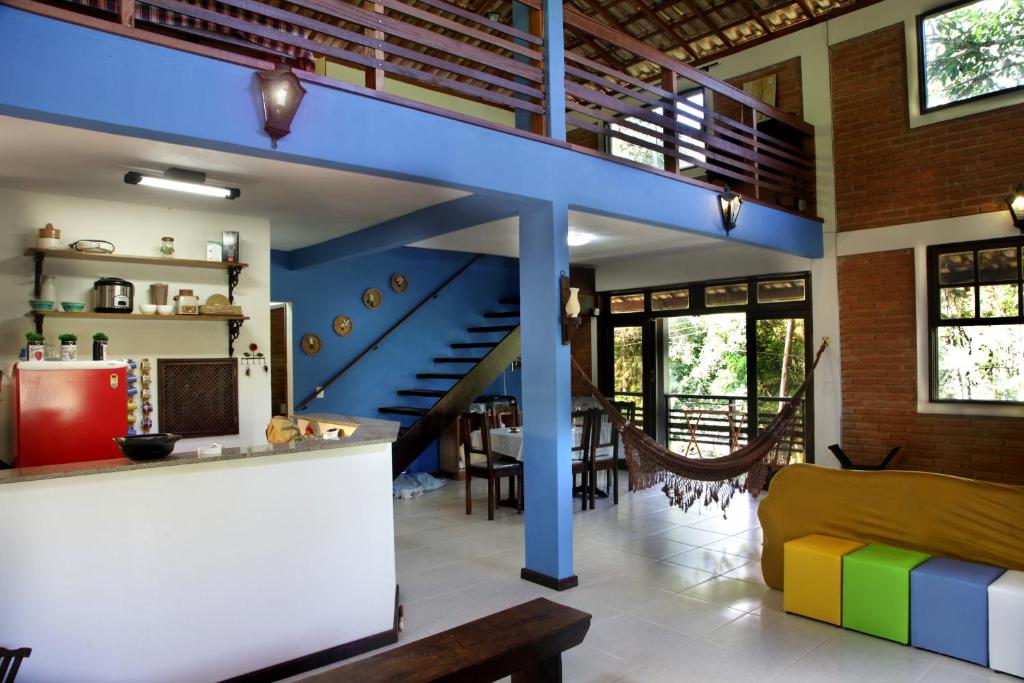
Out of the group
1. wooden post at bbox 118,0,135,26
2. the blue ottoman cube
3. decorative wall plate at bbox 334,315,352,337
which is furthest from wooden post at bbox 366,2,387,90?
decorative wall plate at bbox 334,315,352,337

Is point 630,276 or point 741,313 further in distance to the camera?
point 630,276

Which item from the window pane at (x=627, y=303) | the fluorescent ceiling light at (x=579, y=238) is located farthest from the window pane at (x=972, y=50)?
the window pane at (x=627, y=303)

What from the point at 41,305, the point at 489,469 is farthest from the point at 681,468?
the point at 41,305

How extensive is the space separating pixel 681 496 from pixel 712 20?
4934mm

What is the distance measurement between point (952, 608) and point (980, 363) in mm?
3313

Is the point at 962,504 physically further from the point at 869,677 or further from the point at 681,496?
the point at 681,496

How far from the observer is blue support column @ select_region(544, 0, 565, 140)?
4.10 meters

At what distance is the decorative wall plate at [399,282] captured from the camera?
301 inches

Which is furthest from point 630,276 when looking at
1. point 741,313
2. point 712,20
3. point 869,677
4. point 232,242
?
point 869,677

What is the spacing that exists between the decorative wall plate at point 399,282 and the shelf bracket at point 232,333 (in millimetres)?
2808

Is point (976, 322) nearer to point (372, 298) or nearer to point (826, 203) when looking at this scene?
point (826, 203)

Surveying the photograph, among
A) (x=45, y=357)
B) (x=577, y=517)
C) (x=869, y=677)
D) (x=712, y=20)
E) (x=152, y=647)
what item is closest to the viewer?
(x=152, y=647)

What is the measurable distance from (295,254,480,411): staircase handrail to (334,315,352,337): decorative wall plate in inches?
11.5

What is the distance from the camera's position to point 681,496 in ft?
15.2
